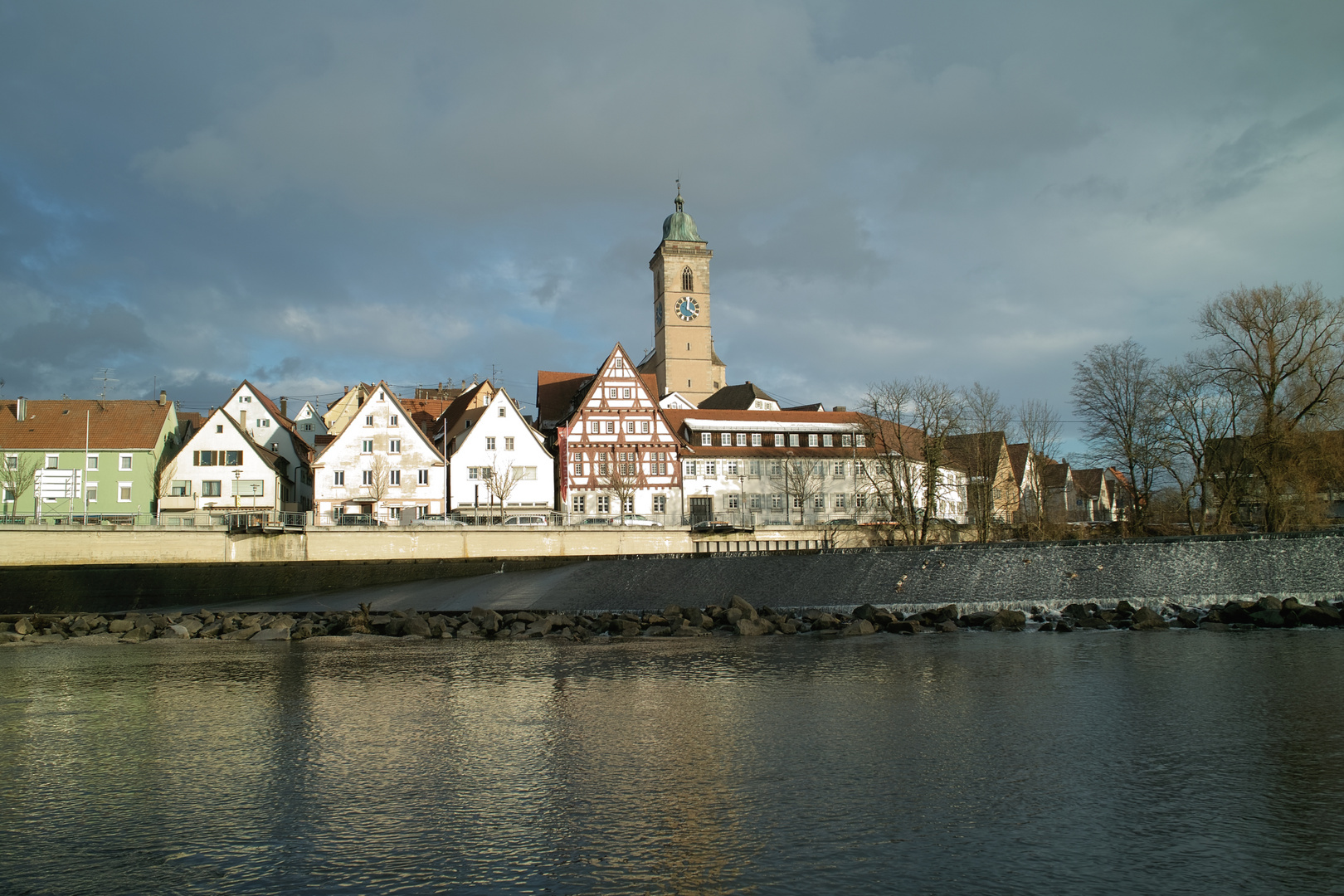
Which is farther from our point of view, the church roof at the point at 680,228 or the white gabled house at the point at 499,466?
the church roof at the point at 680,228

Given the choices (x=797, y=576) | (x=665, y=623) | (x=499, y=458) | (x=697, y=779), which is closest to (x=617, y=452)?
(x=499, y=458)

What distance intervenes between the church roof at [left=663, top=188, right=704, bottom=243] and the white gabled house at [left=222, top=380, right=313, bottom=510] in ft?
183

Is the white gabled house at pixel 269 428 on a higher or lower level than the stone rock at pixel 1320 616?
higher

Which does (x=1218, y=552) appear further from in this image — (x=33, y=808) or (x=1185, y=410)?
(x=33, y=808)

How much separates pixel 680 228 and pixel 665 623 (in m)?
86.2

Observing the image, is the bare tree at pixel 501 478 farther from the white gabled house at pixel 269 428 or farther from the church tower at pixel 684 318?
the church tower at pixel 684 318

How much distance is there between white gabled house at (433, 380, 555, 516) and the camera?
2564 inches

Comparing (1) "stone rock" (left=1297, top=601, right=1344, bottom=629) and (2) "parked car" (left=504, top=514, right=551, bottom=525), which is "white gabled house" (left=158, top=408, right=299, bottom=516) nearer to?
(2) "parked car" (left=504, top=514, right=551, bottom=525)

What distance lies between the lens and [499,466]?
215 feet

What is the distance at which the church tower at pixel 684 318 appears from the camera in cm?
11044

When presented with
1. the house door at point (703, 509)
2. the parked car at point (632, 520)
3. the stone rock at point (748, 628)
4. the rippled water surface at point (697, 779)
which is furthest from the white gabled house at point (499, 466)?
the rippled water surface at point (697, 779)

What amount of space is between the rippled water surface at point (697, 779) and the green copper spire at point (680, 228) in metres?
94.7

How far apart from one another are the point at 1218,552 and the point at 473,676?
91.4 feet

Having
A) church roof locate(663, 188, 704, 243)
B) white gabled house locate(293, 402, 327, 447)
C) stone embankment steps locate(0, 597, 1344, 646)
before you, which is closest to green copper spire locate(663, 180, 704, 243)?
church roof locate(663, 188, 704, 243)
